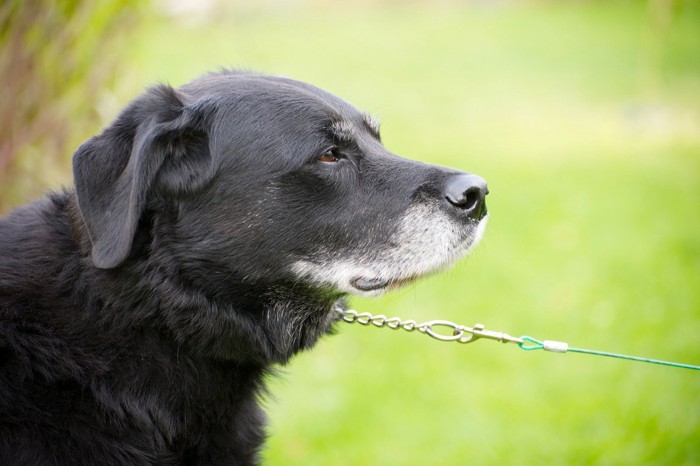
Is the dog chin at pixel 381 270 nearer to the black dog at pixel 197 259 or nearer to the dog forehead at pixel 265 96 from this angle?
the black dog at pixel 197 259

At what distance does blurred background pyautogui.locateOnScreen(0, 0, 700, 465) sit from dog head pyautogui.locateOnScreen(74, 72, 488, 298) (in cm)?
48

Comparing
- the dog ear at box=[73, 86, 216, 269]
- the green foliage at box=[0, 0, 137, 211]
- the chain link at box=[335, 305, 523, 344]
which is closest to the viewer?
the dog ear at box=[73, 86, 216, 269]

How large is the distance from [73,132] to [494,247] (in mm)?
4831

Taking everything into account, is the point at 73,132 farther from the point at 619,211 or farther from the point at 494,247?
the point at 619,211

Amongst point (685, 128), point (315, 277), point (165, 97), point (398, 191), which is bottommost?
point (315, 277)

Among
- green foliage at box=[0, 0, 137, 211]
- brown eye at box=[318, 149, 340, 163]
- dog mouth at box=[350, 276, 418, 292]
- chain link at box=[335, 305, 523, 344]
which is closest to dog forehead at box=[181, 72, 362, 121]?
brown eye at box=[318, 149, 340, 163]

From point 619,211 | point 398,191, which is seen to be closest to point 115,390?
point 398,191

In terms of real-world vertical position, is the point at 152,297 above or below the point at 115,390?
above

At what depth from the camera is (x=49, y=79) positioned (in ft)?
16.5

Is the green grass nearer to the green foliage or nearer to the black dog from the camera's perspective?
the black dog

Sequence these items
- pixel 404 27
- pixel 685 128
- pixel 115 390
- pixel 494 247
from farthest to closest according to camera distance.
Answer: pixel 404 27 < pixel 685 128 < pixel 494 247 < pixel 115 390

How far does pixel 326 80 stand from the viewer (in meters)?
15.8

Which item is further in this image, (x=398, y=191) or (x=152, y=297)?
(x=398, y=191)

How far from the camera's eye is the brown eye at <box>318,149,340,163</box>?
3105mm
